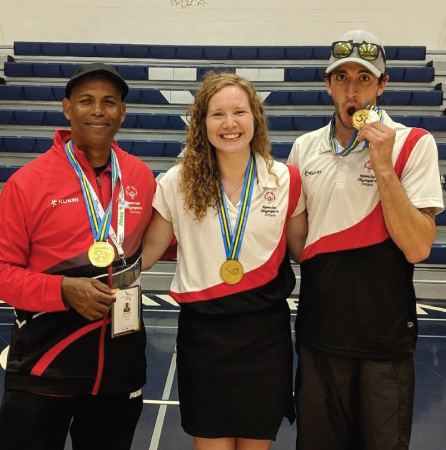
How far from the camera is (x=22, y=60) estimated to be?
9.20 metres

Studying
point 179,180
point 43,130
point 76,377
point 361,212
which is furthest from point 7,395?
point 43,130

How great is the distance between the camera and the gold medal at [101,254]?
→ 1564 millimetres

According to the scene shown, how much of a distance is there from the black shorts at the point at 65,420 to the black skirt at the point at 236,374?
0.24 metres

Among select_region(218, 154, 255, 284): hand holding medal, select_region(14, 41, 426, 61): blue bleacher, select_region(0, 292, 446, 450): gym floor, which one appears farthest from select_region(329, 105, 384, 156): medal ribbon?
select_region(14, 41, 426, 61): blue bleacher

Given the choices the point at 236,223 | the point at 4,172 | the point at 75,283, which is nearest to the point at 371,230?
the point at 236,223

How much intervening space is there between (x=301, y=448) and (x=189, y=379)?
1.56 feet

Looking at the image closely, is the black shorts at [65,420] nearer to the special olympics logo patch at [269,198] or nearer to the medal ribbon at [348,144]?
the special olympics logo patch at [269,198]

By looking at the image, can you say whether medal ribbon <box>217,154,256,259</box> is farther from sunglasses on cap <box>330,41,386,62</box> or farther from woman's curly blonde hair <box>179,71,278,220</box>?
sunglasses on cap <box>330,41,386,62</box>

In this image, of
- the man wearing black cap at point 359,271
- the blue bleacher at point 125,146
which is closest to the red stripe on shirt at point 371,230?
the man wearing black cap at point 359,271

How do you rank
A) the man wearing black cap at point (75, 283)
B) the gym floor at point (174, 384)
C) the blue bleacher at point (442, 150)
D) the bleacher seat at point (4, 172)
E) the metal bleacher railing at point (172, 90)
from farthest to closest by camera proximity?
the metal bleacher railing at point (172, 90) < the blue bleacher at point (442, 150) < the bleacher seat at point (4, 172) < the gym floor at point (174, 384) < the man wearing black cap at point (75, 283)

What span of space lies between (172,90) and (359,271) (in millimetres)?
7332

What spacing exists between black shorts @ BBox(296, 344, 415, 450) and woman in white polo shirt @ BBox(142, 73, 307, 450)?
0.09 metres

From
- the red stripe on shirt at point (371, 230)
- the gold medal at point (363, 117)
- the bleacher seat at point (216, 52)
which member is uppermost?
the bleacher seat at point (216, 52)

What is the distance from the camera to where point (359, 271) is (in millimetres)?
1667
